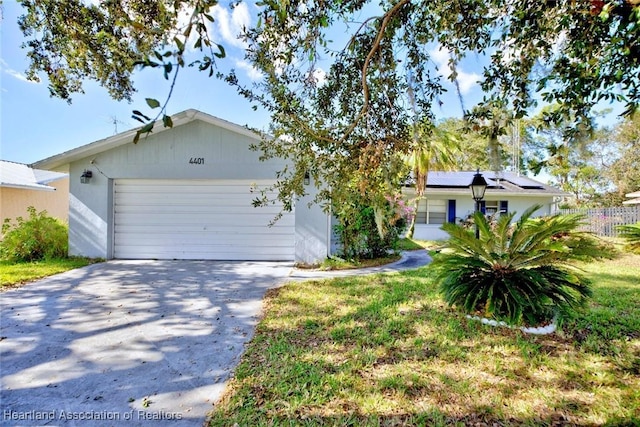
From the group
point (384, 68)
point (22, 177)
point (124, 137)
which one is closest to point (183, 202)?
point (124, 137)

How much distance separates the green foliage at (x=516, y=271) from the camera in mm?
3396

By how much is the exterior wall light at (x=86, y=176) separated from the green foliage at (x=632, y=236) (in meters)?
15.2

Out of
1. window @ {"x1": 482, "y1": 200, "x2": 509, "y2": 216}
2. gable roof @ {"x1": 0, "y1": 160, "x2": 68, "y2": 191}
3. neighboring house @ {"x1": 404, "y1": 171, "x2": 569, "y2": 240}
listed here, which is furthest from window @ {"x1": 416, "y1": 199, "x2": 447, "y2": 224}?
gable roof @ {"x1": 0, "y1": 160, "x2": 68, "y2": 191}

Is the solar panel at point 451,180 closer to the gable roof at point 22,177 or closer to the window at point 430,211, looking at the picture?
the window at point 430,211

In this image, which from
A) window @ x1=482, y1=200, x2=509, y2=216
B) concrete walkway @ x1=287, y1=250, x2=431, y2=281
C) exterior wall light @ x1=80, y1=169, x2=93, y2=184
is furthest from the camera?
window @ x1=482, y1=200, x2=509, y2=216

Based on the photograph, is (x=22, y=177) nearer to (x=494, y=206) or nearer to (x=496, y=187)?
(x=496, y=187)

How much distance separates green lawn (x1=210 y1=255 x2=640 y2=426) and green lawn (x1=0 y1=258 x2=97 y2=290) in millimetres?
5268

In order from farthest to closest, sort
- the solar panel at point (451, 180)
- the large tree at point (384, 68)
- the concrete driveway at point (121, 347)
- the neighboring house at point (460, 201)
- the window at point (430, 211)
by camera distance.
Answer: the solar panel at point (451, 180)
the window at point (430, 211)
the neighboring house at point (460, 201)
the large tree at point (384, 68)
the concrete driveway at point (121, 347)

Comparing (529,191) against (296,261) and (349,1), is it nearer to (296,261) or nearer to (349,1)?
(296,261)

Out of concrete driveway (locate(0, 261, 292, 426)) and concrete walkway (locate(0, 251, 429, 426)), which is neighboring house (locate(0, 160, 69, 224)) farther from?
concrete driveway (locate(0, 261, 292, 426))

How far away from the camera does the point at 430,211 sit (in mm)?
14031

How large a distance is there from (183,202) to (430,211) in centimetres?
1063

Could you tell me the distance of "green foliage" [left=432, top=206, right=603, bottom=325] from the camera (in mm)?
3396

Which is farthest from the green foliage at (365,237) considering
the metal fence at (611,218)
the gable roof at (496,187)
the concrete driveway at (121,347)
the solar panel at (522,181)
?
the metal fence at (611,218)
